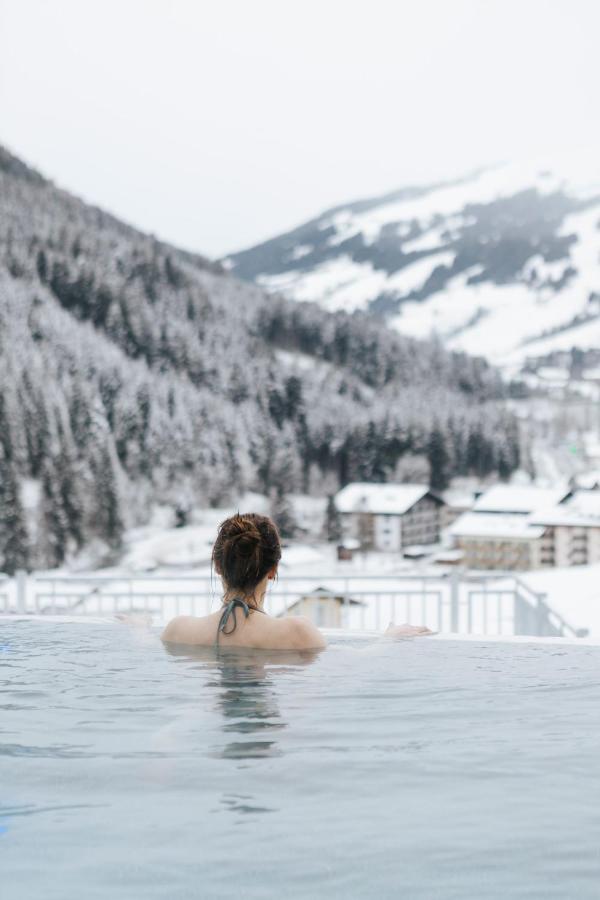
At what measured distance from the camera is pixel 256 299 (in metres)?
30.5

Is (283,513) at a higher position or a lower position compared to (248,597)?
lower

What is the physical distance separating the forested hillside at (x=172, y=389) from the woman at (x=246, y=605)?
19.7m

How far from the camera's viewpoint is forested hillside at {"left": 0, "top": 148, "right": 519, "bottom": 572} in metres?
23.3

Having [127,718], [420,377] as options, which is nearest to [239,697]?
[127,718]

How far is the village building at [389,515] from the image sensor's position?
80.1 ft

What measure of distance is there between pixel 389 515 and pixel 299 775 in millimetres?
23344

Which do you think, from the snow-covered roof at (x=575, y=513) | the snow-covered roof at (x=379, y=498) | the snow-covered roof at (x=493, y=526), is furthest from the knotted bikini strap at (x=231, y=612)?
the snow-covered roof at (x=379, y=498)

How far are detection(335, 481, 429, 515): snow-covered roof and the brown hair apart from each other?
74.7 ft

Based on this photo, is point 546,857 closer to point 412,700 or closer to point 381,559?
point 412,700

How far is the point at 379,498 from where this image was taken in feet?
84.2

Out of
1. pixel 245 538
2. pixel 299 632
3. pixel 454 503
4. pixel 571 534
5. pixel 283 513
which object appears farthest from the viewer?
pixel 454 503

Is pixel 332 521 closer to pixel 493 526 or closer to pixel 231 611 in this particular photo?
pixel 493 526

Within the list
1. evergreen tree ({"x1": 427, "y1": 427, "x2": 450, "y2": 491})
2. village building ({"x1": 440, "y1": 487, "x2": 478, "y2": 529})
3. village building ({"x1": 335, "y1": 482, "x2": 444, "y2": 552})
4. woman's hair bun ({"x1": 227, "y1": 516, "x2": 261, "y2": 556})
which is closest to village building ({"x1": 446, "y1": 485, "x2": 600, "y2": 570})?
village building ({"x1": 440, "y1": 487, "x2": 478, "y2": 529})

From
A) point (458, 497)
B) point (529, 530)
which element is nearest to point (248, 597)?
point (529, 530)
